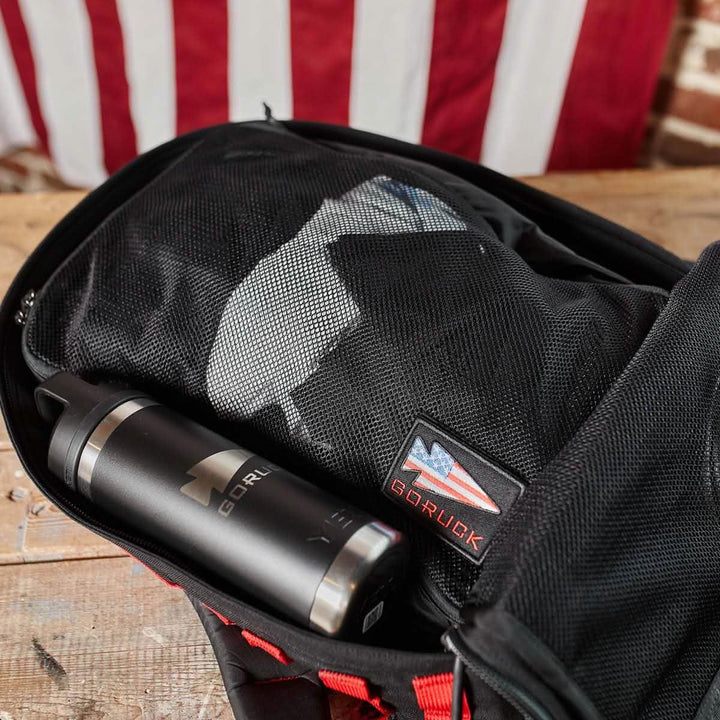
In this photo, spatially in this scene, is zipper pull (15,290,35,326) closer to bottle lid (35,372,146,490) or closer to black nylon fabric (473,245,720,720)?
bottle lid (35,372,146,490)

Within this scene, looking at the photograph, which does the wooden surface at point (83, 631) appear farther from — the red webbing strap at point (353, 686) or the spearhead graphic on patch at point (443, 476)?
the spearhead graphic on patch at point (443, 476)

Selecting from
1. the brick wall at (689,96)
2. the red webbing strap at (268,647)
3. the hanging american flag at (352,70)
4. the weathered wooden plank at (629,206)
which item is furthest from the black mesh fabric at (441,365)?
the brick wall at (689,96)

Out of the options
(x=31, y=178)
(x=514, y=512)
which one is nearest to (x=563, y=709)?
(x=514, y=512)

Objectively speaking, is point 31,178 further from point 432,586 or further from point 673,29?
point 432,586

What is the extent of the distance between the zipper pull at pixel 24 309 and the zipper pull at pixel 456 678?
439 millimetres

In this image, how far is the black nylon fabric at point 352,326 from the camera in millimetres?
497

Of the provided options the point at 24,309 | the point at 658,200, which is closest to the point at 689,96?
the point at 658,200

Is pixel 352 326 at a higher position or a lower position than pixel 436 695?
higher

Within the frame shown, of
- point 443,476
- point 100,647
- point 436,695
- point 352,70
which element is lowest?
point 100,647

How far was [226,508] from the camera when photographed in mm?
482

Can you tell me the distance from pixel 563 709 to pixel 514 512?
11 centimetres

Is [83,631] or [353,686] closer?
[353,686]

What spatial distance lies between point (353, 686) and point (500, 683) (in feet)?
0.43

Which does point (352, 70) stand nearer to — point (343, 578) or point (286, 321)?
point (286, 321)
